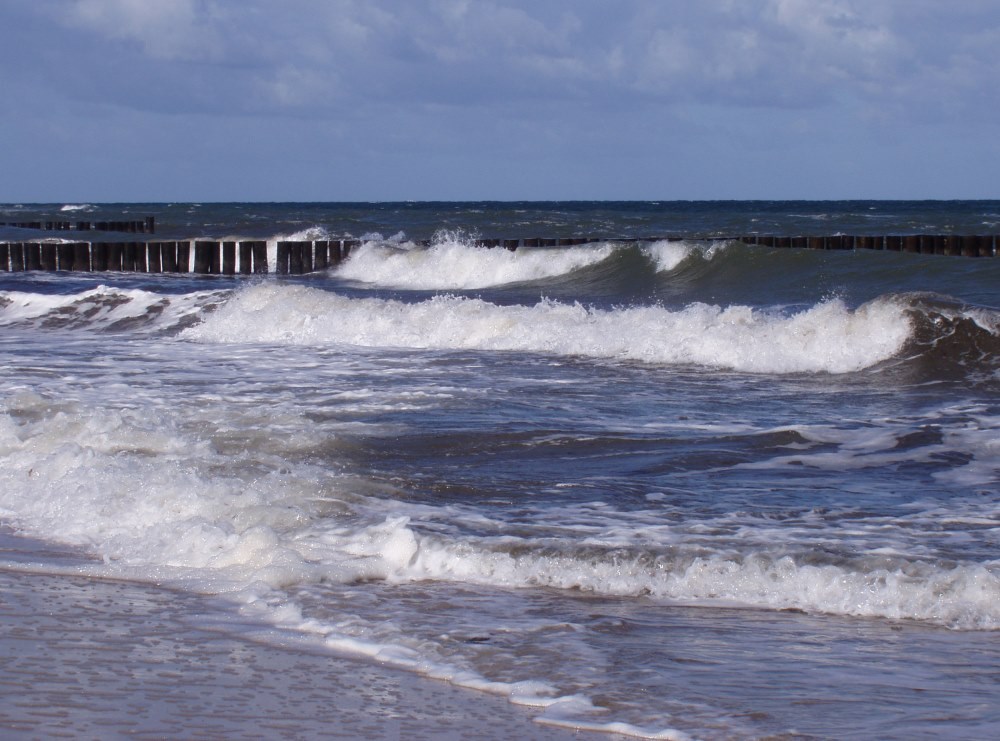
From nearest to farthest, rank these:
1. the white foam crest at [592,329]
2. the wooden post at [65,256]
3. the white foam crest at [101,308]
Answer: the white foam crest at [592,329] → the white foam crest at [101,308] → the wooden post at [65,256]

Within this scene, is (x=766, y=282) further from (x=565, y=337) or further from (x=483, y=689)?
(x=483, y=689)

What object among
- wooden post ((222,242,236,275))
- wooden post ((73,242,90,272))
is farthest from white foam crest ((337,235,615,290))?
wooden post ((73,242,90,272))

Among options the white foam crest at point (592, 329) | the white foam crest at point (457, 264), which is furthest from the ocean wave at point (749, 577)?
the white foam crest at point (457, 264)

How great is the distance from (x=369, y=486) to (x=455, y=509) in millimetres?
582

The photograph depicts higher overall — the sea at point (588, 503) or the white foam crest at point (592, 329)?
the white foam crest at point (592, 329)

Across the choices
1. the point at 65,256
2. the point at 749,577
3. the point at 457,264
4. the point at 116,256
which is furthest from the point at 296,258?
the point at 749,577

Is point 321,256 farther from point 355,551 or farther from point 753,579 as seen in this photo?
point 753,579

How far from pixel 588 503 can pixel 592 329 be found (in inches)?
286

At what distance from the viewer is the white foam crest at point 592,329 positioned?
11.3m

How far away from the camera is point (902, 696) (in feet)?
11.1

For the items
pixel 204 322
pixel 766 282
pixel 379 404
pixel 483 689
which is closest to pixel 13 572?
pixel 483 689

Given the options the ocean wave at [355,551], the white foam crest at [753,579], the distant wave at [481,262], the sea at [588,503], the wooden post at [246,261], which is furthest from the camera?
the wooden post at [246,261]

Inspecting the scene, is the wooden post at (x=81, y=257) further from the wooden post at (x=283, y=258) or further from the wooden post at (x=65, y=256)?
the wooden post at (x=283, y=258)

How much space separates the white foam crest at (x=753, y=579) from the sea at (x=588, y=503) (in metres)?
0.01
